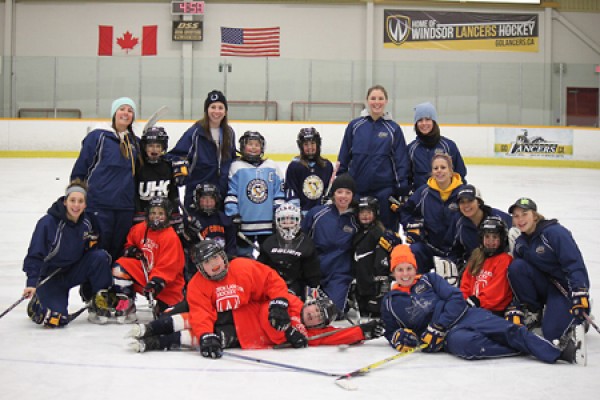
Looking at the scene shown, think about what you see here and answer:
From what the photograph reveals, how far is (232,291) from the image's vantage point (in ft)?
13.0

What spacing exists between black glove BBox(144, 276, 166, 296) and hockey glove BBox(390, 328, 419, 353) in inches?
56.0

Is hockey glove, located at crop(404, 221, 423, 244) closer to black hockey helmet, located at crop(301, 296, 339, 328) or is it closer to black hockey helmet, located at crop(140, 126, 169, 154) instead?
black hockey helmet, located at crop(301, 296, 339, 328)

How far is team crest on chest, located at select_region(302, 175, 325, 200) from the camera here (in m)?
5.49

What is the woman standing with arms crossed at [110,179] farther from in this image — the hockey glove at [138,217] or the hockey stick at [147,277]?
the hockey stick at [147,277]

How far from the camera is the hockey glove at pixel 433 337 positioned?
151 inches

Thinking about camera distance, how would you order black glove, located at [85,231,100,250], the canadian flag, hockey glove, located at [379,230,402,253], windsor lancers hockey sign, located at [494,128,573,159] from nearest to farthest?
1. black glove, located at [85,231,100,250]
2. hockey glove, located at [379,230,402,253]
3. windsor lancers hockey sign, located at [494,128,573,159]
4. the canadian flag

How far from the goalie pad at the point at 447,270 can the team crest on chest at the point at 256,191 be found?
3.98ft

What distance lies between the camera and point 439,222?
4941mm

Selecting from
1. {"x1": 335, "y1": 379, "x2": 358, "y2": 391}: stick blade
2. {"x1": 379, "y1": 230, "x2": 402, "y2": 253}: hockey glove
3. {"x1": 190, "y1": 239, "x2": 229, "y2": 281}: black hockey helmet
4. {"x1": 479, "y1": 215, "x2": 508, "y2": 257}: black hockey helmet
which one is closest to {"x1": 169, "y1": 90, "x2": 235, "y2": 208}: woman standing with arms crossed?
{"x1": 379, "y1": 230, "x2": 402, "y2": 253}: hockey glove

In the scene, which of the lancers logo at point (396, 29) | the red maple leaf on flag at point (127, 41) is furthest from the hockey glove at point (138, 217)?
the lancers logo at point (396, 29)

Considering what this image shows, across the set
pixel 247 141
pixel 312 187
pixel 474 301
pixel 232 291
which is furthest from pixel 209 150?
pixel 474 301

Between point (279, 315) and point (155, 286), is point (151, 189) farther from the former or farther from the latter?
point (279, 315)

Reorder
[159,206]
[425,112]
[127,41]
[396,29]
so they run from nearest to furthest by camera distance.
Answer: [159,206], [425,112], [127,41], [396,29]

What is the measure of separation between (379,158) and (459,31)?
15523 millimetres
